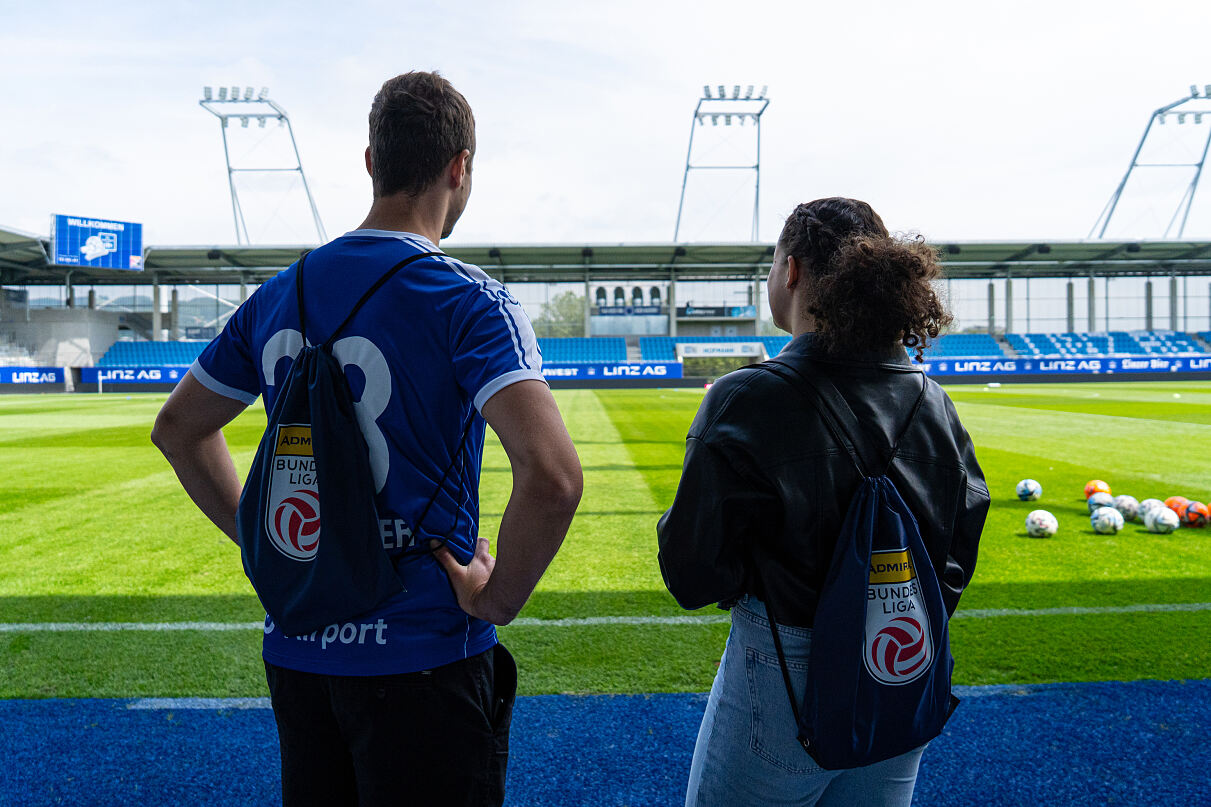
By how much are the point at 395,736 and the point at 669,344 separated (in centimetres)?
4670

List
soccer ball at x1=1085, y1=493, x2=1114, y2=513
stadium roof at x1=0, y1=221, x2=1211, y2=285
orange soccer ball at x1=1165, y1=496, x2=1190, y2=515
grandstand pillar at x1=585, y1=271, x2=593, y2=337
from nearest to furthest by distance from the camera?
orange soccer ball at x1=1165, y1=496, x2=1190, y2=515 → soccer ball at x1=1085, y1=493, x2=1114, y2=513 → stadium roof at x1=0, y1=221, x2=1211, y2=285 → grandstand pillar at x1=585, y1=271, x2=593, y2=337

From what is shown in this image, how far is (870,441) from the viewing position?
1.55 metres

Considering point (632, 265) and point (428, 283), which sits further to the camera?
point (632, 265)

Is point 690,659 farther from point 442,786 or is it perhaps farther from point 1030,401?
point 1030,401

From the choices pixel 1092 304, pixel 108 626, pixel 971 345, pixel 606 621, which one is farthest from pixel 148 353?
pixel 1092 304

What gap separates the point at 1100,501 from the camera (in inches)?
284

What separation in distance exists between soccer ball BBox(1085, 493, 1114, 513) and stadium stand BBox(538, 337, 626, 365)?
3946cm

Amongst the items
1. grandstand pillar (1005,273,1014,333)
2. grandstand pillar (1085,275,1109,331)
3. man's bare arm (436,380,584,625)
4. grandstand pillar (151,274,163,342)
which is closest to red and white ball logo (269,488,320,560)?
man's bare arm (436,380,584,625)

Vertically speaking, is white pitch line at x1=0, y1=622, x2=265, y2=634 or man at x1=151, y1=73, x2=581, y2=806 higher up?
man at x1=151, y1=73, x2=581, y2=806

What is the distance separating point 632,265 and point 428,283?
49.0m

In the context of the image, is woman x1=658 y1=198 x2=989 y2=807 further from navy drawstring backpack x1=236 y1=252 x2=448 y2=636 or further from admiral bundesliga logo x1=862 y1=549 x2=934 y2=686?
navy drawstring backpack x1=236 y1=252 x2=448 y2=636

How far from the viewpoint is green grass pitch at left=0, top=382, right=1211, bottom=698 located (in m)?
3.87

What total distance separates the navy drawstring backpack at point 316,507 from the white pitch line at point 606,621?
3213 mm

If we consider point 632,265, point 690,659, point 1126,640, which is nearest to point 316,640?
point 690,659
